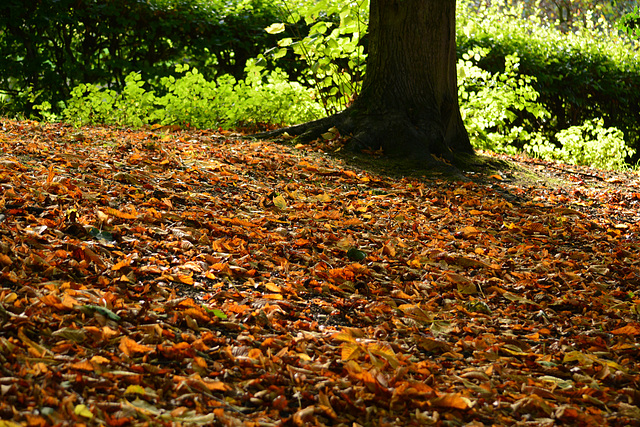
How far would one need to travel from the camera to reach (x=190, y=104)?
240 inches

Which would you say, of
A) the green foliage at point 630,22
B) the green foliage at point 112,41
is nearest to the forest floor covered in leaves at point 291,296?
the green foliage at point 630,22

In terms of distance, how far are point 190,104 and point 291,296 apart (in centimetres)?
399

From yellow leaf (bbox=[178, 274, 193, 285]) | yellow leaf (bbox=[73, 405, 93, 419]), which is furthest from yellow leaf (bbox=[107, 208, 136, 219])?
yellow leaf (bbox=[73, 405, 93, 419])

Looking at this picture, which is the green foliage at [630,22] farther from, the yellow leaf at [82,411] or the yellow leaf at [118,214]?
the yellow leaf at [82,411]

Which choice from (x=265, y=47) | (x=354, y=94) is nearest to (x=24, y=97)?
(x=265, y=47)

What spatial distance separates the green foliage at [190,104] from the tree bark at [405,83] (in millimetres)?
1105

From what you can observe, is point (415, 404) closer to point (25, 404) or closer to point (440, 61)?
point (25, 404)

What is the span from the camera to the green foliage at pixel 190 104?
6016mm

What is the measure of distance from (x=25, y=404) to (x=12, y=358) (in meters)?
0.23

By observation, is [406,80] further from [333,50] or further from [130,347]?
[130,347]

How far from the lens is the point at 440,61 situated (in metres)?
5.30

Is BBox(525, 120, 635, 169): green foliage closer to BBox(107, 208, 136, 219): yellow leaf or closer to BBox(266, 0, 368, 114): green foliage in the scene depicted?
BBox(266, 0, 368, 114): green foliage

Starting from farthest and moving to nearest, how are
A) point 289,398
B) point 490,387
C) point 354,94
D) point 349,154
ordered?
point 354,94 < point 349,154 < point 490,387 < point 289,398

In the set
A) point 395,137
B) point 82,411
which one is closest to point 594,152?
point 395,137
